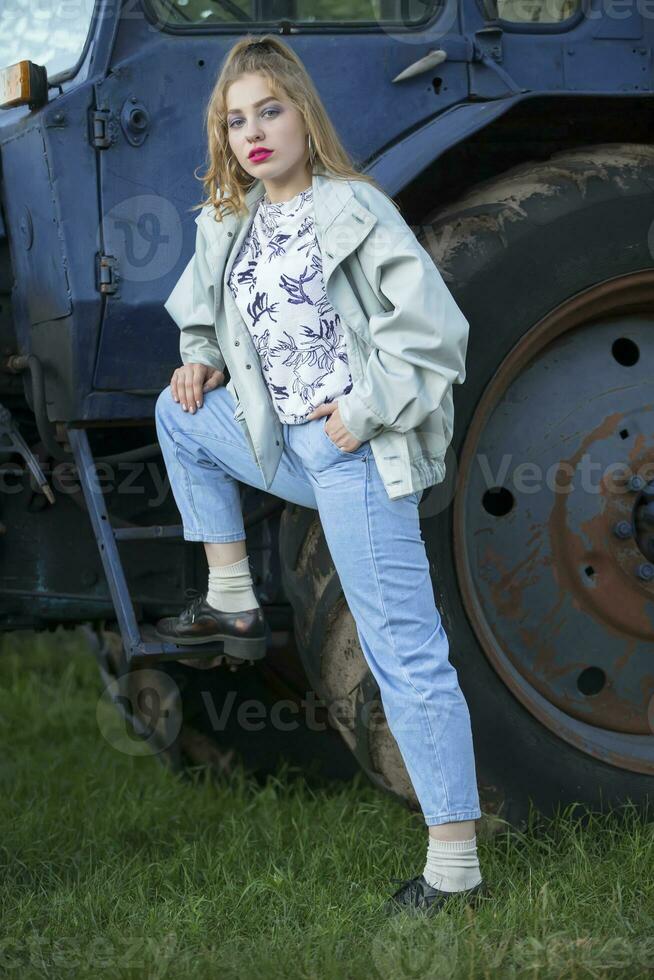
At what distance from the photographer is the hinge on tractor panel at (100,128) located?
8.27 feet

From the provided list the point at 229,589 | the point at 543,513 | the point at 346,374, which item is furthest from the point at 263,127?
the point at 543,513

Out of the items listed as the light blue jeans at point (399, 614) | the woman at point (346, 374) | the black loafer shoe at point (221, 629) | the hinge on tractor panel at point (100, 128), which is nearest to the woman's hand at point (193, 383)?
the woman at point (346, 374)

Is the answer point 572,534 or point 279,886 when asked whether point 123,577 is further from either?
point 572,534

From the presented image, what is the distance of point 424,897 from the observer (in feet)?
7.34

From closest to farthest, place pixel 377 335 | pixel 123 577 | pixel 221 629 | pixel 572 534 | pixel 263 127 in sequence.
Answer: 1. pixel 377 335
2. pixel 263 127
3. pixel 221 629
4. pixel 123 577
5. pixel 572 534

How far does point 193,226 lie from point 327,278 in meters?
0.53

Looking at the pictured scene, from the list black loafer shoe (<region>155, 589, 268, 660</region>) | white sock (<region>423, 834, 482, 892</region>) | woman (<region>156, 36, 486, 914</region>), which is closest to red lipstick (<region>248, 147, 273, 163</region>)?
woman (<region>156, 36, 486, 914</region>)

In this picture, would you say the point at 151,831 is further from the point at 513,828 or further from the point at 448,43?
the point at 448,43

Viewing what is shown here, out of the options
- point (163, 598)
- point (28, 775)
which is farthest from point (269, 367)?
point (28, 775)

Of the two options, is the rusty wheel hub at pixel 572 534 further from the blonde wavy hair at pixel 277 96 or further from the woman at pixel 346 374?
the blonde wavy hair at pixel 277 96

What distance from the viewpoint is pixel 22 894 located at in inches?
99.1

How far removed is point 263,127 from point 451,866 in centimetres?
125

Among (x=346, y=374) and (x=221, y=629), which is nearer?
(x=346, y=374)

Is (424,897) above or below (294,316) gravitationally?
below
